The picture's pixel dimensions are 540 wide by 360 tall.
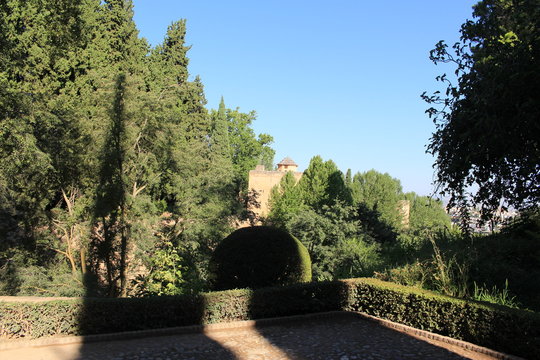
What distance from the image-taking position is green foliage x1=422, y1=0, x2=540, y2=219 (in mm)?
7352

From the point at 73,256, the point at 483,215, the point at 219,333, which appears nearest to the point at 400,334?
the point at 219,333

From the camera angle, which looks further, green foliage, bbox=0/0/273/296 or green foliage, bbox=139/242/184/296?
green foliage, bbox=0/0/273/296

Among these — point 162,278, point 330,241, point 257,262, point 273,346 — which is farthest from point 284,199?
Result: point 273,346

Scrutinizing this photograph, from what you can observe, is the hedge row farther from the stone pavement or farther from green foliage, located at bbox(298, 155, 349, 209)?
green foliage, located at bbox(298, 155, 349, 209)

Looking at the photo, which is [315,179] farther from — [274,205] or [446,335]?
[446,335]

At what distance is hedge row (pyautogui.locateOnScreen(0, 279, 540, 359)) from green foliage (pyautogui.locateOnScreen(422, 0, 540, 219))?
10.8 ft

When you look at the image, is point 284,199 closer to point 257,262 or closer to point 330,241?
point 330,241

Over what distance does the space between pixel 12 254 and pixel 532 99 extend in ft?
54.6

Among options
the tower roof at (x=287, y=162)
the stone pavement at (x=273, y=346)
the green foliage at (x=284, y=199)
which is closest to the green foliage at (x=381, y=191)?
the tower roof at (x=287, y=162)

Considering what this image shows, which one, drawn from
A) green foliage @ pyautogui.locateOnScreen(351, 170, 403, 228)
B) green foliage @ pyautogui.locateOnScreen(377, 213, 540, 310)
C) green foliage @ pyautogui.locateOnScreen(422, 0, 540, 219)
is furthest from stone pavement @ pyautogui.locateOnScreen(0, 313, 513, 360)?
green foliage @ pyautogui.locateOnScreen(351, 170, 403, 228)

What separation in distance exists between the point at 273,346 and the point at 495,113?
6.20 metres

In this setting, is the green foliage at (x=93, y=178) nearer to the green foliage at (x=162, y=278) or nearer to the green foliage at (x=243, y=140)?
the green foliage at (x=162, y=278)

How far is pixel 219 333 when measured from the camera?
693 cm

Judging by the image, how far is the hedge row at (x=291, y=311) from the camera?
18.6 ft
